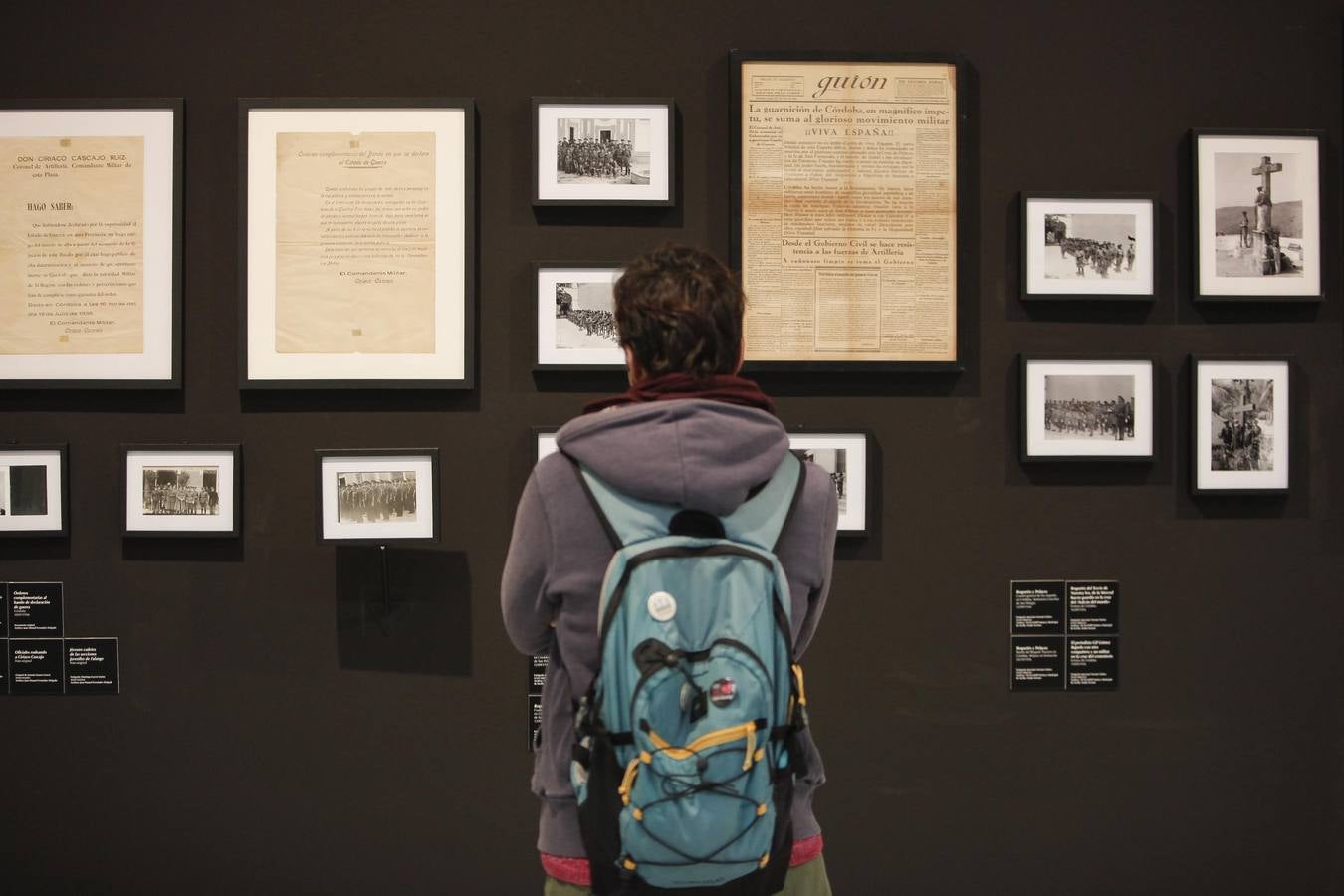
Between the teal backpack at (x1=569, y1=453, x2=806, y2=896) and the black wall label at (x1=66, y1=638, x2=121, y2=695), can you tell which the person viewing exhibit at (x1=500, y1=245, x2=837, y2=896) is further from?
the black wall label at (x1=66, y1=638, x2=121, y2=695)

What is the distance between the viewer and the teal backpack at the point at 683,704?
4.00 ft

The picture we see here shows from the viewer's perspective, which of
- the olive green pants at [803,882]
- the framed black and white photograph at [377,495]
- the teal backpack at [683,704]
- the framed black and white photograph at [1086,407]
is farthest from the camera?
the framed black and white photograph at [1086,407]

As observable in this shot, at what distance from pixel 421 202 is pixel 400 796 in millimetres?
1528

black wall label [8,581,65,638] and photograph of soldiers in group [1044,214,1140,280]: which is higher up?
photograph of soldiers in group [1044,214,1140,280]

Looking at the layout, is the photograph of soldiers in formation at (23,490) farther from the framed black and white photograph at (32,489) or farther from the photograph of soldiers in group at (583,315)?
the photograph of soldiers in group at (583,315)

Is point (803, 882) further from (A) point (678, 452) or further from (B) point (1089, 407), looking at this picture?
(B) point (1089, 407)

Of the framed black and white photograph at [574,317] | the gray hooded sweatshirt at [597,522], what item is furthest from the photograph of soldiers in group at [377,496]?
the gray hooded sweatshirt at [597,522]

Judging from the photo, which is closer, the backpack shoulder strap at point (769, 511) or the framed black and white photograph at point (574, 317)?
the backpack shoulder strap at point (769, 511)

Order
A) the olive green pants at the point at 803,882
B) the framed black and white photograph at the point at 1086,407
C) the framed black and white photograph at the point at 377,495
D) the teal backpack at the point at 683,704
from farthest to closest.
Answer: the framed black and white photograph at the point at 1086,407 → the framed black and white photograph at the point at 377,495 → the olive green pants at the point at 803,882 → the teal backpack at the point at 683,704

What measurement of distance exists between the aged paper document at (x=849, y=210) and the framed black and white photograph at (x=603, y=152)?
0.72ft

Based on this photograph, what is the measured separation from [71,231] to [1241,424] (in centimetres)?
309

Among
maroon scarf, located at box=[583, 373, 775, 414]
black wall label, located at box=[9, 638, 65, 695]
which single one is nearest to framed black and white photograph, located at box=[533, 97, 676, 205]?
maroon scarf, located at box=[583, 373, 775, 414]

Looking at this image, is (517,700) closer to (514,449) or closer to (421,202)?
(514,449)

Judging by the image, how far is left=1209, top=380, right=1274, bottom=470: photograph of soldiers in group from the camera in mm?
2426
